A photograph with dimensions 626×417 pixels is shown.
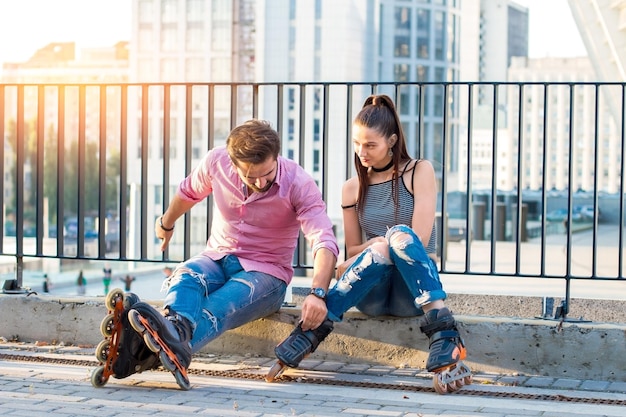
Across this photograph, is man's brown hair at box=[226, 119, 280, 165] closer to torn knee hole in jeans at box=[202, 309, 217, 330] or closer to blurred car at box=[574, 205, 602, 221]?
torn knee hole in jeans at box=[202, 309, 217, 330]

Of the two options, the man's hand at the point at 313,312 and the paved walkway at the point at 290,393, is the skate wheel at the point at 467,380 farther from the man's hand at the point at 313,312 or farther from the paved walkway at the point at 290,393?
the man's hand at the point at 313,312

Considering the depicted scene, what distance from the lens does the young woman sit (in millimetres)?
4750

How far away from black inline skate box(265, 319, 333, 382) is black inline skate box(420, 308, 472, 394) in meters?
0.47

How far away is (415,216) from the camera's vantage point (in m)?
5.05

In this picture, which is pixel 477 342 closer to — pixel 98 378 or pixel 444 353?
pixel 444 353

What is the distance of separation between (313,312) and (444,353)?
1.99 feet

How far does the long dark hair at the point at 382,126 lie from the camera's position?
510cm

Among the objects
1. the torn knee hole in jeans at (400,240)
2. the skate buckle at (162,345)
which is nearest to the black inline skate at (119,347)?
the skate buckle at (162,345)

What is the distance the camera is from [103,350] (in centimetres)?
454

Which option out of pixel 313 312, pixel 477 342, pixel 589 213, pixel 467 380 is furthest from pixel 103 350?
pixel 589 213

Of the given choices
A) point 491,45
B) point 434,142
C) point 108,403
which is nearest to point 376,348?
point 108,403

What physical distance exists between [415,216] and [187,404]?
4.70 ft

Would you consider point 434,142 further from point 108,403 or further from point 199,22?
point 108,403

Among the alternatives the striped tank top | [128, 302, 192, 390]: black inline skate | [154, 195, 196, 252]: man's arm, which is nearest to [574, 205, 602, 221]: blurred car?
the striped tank top
